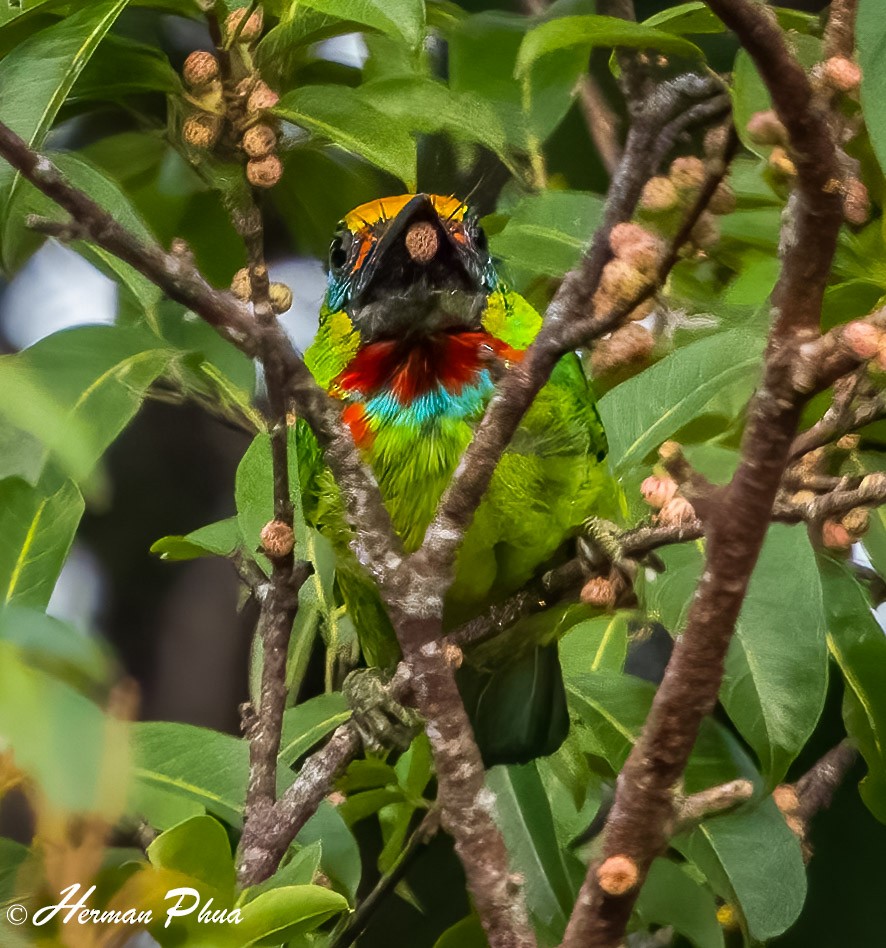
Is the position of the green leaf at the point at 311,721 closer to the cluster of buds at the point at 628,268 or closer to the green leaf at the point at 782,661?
the green leaf at the point at 782,661

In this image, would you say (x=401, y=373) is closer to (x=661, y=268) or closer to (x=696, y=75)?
(x=696, y=75)

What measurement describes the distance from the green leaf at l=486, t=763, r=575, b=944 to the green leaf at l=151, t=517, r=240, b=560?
367 millimetres

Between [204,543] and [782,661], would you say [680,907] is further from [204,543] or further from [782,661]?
[204,543]

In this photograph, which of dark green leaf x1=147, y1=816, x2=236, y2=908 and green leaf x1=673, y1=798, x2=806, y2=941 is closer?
dark green leaf x1=147, y1=816, x2=236, y2=908

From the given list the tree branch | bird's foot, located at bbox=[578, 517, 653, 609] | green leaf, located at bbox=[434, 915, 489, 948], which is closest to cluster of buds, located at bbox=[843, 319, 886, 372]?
the tree branch

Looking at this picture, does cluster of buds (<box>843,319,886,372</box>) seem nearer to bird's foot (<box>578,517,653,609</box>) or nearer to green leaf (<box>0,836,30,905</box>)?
bird's foot (<box>578,517,653,609</box>)

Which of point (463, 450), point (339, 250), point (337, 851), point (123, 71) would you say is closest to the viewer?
point (337, 851)

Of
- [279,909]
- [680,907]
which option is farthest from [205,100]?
[680,907]

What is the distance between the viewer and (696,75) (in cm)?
125

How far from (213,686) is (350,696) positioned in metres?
0.80

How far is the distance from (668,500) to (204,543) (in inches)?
24.5

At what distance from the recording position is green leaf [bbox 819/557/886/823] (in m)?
1.19

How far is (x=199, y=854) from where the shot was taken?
814 millimetres

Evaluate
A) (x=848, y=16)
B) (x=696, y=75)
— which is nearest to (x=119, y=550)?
(x=696, y=75)
